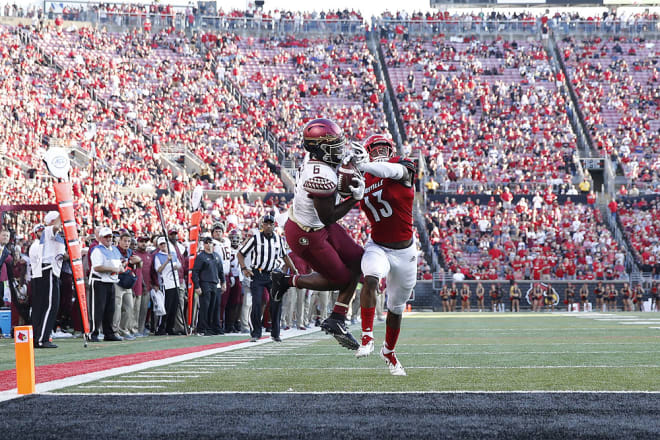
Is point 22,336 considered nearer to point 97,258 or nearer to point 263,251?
point 263,251

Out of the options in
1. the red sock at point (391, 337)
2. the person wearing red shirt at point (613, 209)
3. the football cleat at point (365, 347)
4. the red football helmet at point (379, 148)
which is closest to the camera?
the football cleat at point (365, 347)

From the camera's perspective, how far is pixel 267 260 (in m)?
12.6

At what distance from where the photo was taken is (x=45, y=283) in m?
11.6

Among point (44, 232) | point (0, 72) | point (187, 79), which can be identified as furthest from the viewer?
point (187, 79)

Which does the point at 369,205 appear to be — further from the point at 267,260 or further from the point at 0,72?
the point at 0,72

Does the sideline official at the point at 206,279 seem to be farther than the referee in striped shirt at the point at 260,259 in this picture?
Yes

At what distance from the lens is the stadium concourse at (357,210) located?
196 inches

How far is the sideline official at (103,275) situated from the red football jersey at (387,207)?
659cm

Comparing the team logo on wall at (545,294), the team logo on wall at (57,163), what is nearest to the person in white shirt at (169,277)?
the team logo on wall at (57,163)

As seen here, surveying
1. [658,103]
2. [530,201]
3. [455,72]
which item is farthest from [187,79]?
[658,103]

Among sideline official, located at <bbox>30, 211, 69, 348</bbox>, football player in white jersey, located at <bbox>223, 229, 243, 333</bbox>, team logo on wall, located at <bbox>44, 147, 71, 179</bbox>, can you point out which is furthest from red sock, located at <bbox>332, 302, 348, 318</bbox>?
football player in white jersey, located at <bbox>223, 229, 243, 333</bbox>

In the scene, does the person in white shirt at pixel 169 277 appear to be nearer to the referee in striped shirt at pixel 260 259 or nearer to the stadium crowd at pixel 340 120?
the referee in striped shirt at pixel 260 259

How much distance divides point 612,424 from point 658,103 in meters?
40.8

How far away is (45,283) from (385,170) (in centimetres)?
623
